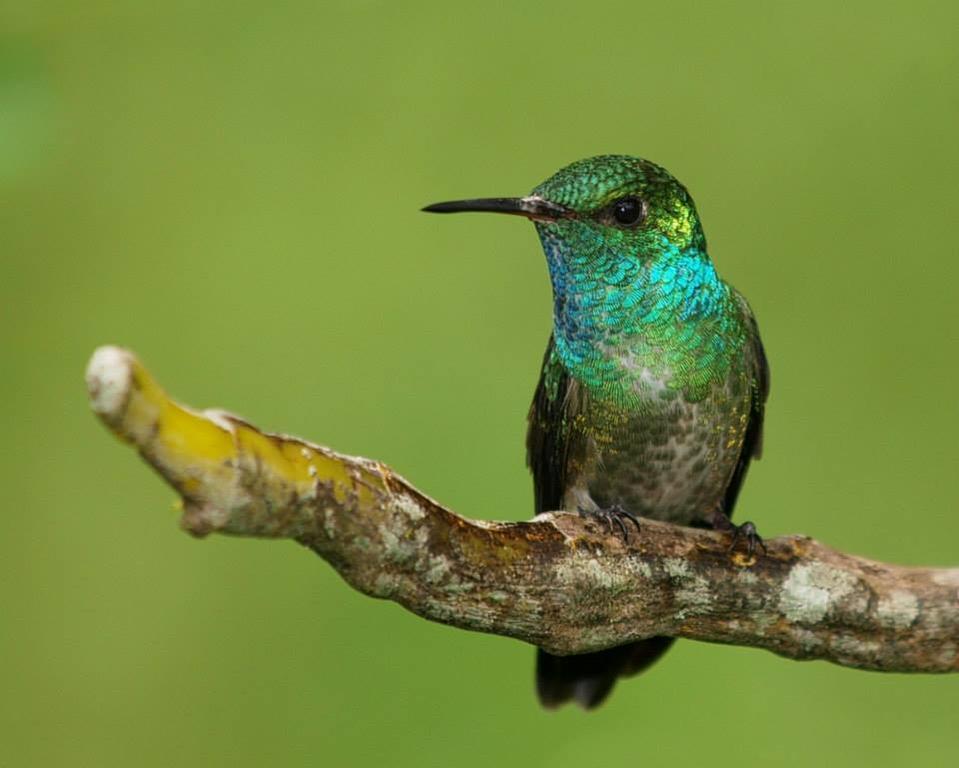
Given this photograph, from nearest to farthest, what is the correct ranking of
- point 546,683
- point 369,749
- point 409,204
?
point 546,683 < point 369,749 < point 409,204

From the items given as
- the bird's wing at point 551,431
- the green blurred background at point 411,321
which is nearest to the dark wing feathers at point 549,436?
the bird's wing at point 551,431

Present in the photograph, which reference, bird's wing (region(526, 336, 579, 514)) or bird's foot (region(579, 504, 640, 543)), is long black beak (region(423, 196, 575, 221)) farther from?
bird's foot (region(579, 504, 640, 543))

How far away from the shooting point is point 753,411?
412cm

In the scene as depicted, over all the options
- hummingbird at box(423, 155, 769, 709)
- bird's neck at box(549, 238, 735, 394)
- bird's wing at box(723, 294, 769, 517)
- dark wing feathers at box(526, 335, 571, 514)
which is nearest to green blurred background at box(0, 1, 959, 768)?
dark wing feathers at box(526, 335, 571, 514)

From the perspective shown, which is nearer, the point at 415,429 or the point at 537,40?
the point at 415,429

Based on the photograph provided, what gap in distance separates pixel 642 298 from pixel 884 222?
300 cm

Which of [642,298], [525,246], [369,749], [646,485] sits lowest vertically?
[369,749]

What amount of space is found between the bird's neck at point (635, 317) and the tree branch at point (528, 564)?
0.46 meters

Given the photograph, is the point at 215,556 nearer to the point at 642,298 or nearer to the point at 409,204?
the point at 409,204

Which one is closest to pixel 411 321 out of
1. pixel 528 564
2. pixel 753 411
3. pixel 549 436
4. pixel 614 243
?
pixel 549 436

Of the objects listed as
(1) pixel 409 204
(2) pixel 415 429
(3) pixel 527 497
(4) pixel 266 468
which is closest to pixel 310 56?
(1) pixel 409 204

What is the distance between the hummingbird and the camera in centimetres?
365

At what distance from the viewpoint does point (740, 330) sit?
12.7 feet

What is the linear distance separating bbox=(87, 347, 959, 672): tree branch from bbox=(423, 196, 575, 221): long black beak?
866mm
